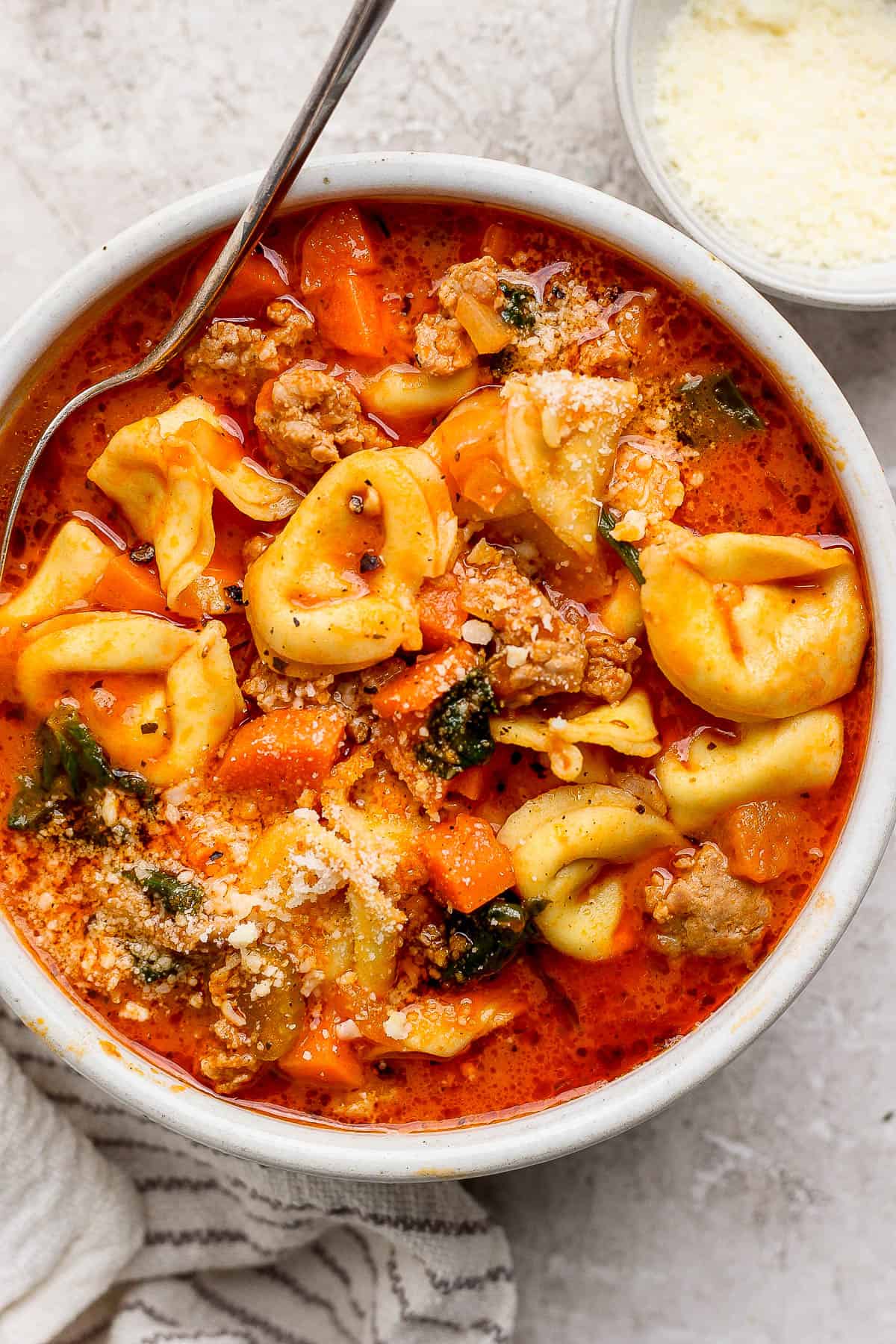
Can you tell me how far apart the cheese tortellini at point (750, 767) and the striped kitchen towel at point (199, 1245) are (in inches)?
59.7

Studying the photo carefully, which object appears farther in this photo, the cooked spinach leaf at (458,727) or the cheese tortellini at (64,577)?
the cheese tortellini at (64,577)

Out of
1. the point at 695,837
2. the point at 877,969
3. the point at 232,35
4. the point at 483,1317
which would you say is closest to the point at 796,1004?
the point at 877,969

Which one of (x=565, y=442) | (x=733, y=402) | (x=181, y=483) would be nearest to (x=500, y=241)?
(x=565, y=442)

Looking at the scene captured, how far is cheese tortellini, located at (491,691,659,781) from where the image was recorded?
2.66m

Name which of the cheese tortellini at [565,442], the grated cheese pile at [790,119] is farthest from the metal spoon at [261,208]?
the grated cheese pile at [790,119]

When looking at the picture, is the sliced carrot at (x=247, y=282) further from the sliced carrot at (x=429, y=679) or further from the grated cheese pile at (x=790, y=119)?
the grated cheese pile at (x=790, y=119)

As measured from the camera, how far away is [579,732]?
2658 millimetres

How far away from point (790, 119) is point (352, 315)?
1.37 metres

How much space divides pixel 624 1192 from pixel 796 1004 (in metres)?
0.76

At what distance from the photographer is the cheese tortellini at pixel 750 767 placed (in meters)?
2.73

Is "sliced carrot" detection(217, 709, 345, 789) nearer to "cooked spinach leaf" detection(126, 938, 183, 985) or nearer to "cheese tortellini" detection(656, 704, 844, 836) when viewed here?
"cooked spinach leaf" detection(126, 938, 183, 985)

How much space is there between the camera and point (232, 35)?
3.30 metres

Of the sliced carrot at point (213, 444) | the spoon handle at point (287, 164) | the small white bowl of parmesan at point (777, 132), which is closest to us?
the spoon handle at point (287, 164)

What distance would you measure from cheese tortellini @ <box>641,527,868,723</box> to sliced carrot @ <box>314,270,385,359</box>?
0.74m
